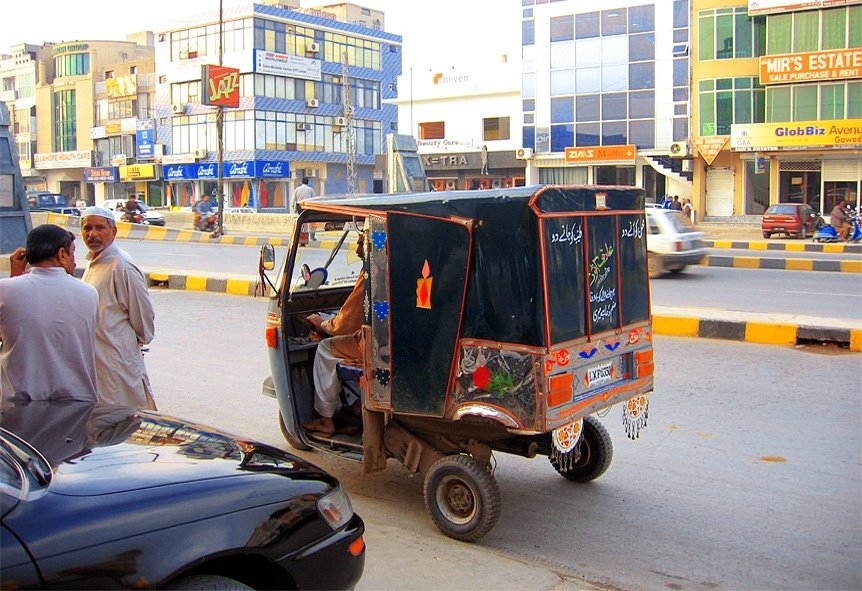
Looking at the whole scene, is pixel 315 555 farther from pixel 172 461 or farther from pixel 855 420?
pixel 855 420

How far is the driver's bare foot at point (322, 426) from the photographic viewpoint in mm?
5423

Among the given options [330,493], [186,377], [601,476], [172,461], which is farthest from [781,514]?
[186,377]

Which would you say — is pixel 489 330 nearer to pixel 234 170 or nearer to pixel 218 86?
pixel 218 86

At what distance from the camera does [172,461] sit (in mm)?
3031

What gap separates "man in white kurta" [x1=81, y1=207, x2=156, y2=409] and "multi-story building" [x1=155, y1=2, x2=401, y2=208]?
54.1 m

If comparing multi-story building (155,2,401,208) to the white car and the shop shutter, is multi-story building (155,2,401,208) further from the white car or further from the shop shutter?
the white car

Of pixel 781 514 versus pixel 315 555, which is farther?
pixel 781 514

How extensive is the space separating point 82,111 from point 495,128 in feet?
129

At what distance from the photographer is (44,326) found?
13.8ft

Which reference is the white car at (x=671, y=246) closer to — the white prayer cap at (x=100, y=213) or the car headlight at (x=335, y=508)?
the white prayer cap at (x=100, y=213)

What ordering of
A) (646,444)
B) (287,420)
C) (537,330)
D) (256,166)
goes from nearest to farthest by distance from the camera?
(537,330)
(287,420)
(646,444)
(256,166)

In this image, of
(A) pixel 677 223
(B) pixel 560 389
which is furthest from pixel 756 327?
(A) pixel 677 223

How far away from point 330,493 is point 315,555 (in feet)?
0.93

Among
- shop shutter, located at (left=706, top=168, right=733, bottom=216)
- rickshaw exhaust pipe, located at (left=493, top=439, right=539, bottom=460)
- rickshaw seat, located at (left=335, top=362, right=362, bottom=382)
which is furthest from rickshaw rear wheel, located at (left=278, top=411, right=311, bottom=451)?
shop shutter, located at (left=706, top=168, right=733, bottom=216)
